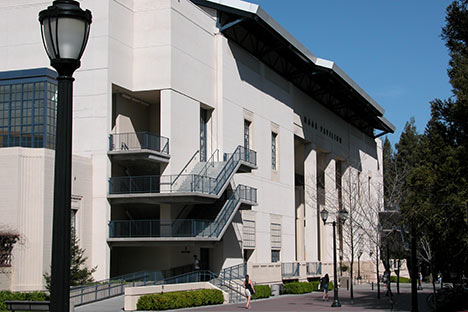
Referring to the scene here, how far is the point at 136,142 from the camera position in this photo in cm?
4009

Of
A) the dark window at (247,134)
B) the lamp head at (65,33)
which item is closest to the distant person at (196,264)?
the dark window at (247,134)

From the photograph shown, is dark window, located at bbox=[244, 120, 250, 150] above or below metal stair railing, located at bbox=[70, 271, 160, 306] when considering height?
above

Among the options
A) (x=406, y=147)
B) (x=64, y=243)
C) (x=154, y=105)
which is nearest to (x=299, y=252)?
(x=154, y=105)

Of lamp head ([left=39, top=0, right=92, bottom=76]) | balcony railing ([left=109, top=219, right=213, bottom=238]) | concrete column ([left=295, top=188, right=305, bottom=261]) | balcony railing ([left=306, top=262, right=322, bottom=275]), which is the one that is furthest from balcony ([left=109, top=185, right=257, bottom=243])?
lamp head ([left=39, top=0, right=92, bottom=76])

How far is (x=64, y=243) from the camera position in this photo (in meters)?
6.33

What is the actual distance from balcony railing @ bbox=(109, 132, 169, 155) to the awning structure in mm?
10970

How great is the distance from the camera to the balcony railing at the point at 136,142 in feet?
126

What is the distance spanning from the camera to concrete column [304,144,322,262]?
6369 centimetres

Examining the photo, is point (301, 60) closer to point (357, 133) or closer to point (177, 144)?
point (177, 144)

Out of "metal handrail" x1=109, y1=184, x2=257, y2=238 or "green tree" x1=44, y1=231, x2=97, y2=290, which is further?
"metal handrail" x1=109, y1=184, x2=257, y2=238

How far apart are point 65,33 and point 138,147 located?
111 ft

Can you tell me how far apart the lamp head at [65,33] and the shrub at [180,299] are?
25.2m

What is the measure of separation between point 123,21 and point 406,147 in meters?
75.4

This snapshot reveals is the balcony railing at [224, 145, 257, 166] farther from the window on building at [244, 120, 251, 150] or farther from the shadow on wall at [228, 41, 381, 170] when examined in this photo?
the shadow on wall at [228, 41, 381, 170]
